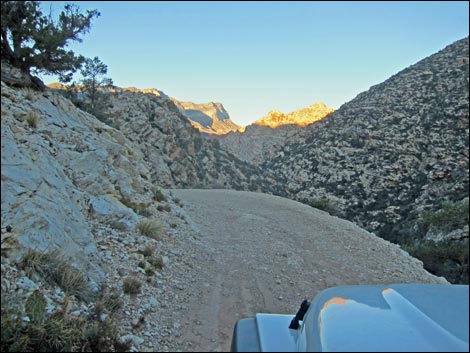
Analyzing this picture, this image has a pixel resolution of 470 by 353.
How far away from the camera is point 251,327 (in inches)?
102

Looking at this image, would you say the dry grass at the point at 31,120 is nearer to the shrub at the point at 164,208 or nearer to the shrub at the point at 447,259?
the shrub at the point at 164,208

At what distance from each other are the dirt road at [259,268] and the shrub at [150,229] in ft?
2.11

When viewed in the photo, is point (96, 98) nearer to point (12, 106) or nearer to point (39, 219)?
point (12, 106)

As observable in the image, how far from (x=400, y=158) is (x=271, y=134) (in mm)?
30112

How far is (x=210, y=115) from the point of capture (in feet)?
A: 479

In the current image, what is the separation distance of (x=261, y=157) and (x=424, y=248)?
41.0m

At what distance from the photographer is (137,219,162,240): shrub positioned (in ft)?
28.3

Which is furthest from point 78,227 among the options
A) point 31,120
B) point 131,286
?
point 31,120

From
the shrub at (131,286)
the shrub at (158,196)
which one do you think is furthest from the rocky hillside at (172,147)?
the shrub at (131,286)

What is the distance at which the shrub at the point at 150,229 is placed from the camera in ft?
28.3

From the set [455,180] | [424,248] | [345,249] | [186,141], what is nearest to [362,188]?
[455,180]

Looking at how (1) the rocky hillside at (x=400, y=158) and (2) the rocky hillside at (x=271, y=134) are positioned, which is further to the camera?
(2) the rocky hillside at (x=271, y=134)

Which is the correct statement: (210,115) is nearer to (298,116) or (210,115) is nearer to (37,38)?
(298,116)

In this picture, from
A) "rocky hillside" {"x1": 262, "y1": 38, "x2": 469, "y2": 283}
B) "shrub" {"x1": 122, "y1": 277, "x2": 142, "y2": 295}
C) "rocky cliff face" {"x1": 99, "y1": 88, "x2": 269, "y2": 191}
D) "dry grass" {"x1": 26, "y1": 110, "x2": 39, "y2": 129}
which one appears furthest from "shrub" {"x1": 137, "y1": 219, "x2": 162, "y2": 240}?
"rocky cliff face" {"x1": 99, "y1": 88, "x2": 269, "y2": 191}
